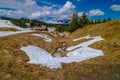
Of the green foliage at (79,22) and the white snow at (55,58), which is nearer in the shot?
the white snow at (55,58)

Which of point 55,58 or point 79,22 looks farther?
point 79,22

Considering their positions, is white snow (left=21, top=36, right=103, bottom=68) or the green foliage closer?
white snow (left=21, top=36, right=103, bottom=68)

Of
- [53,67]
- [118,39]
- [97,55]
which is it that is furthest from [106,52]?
[53,67]

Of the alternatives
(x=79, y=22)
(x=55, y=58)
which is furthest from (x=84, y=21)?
(x=55, y=58)

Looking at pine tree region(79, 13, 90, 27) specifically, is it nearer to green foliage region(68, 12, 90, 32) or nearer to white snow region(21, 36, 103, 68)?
green foliage region(68, 12, 90, 32)

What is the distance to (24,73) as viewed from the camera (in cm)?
2233

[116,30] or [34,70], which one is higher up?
[116,30]

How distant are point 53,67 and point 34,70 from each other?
298cm

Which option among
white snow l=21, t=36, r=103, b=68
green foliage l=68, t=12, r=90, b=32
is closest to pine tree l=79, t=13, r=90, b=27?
green foliage l=68, t=12, r=90, b=32

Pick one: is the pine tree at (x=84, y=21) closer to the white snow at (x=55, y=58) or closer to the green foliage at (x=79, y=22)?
the green foliage at (x=79, y=22)

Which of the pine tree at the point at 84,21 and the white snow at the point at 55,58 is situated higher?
the pine tree at the point at 84,21

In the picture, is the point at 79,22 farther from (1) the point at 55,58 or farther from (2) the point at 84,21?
(1) the point at 55,58

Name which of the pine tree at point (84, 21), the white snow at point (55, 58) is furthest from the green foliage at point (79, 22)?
the white snow at point (55, 58)

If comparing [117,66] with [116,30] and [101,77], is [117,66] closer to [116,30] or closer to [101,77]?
[101,77]
